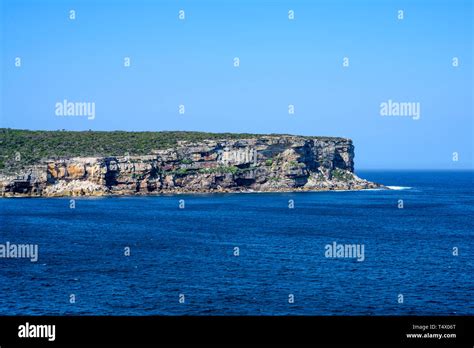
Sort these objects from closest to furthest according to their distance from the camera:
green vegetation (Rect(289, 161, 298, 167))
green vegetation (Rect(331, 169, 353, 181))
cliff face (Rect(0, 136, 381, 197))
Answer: cliff face (Rect(0, 136, 381, 197)), green vegetation (Rect(289, 161, 298, 167)), green vegetation (Rect(331, 169, 353, 181))

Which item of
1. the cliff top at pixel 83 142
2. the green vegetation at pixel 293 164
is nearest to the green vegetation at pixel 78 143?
the cliff top at pixel 83 142

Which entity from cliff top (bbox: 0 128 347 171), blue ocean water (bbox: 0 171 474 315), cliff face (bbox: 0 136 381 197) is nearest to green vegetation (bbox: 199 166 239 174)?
cliff face (bbox: 0 136 381 197)

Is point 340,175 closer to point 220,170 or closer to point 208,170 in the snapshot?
point 220,170

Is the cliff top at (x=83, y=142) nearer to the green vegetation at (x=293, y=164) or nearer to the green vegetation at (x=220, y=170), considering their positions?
the green vegetation at (x=220, y=170)

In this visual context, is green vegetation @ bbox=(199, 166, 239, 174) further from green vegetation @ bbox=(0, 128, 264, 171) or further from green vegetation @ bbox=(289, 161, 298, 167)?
green vegetation @ bbox=(289, 161, 298, 167)

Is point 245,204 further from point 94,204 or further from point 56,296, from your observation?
point 56,296

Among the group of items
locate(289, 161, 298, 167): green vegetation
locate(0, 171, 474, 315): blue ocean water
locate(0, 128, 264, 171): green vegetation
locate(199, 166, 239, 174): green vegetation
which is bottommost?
locate(0, 171, 474, 315): blue ocean water

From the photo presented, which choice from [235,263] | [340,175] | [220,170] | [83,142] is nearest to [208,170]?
[220,170]
